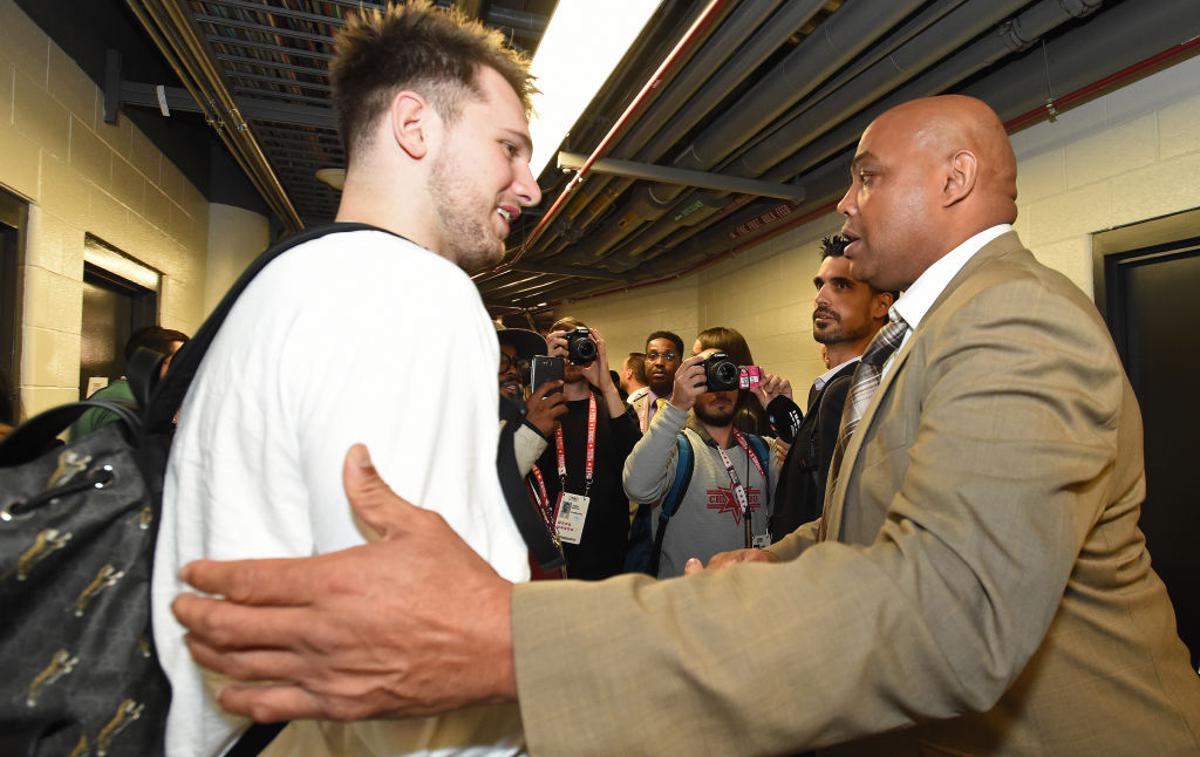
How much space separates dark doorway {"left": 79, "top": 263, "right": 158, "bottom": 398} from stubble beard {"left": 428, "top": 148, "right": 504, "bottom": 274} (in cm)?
299

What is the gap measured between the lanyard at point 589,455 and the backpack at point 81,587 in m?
2.20

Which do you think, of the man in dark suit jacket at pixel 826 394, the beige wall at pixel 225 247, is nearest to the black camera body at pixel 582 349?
the man in dark suit jacket at pixel 826 394

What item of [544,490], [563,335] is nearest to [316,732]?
[544,490]

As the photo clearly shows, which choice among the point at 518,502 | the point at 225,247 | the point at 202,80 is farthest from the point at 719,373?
the point at 225,247

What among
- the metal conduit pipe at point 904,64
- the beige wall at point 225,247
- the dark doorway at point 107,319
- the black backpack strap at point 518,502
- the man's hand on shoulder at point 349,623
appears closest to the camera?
the man's hand on shoulder at point 349,623

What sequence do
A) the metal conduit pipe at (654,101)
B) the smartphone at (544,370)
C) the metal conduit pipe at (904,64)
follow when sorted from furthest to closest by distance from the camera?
the smartphone at (544,370) → the metal conduit pipe at (654,101) → the metal conduit pipe at (904,64)

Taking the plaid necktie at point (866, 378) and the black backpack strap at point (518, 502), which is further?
the plaid necktie at point (866, 378)

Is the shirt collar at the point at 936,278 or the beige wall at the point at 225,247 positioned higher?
the beige wall at the point at 225,247

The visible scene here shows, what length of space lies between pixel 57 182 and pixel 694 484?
287cm

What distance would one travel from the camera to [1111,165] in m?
2.68

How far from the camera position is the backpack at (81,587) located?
2.01 ft

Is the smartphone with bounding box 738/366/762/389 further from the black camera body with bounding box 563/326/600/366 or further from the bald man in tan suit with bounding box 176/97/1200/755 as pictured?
the bald man in tan suit with bounding box 176/97/1200/755

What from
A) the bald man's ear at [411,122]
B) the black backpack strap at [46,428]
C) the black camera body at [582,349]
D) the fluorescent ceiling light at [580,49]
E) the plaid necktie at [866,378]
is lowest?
the black backpack strap at [46,428]

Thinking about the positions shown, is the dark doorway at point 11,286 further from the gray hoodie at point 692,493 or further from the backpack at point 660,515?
the backpack at point 660,515
